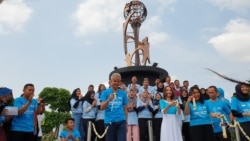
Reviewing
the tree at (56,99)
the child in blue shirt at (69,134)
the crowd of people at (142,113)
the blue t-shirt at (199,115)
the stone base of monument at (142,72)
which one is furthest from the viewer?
the tree at (56,99)

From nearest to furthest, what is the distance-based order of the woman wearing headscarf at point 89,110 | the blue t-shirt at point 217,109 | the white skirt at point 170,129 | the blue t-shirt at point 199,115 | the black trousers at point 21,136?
the black trousers at point 21,136 < the blue t-shirt at point 199,115 < the blue t-shirt at point 217,109 < the white skirt at point 170,129 < the woman wearing headscarf at point 89,110

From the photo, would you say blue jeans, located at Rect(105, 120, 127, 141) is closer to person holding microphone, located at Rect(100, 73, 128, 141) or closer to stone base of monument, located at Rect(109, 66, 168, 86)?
person holding microphone, located at Rect(100, 73, 128, 141)

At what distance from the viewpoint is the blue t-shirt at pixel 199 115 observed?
7771mm

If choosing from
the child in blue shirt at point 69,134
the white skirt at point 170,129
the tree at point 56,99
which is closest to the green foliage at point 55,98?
the tree at point 56,99

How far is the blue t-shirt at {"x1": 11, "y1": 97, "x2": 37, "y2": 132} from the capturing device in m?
6.45

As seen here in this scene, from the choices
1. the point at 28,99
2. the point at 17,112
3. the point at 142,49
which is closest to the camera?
the point at 17,112

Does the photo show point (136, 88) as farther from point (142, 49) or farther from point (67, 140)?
point (142, 49)

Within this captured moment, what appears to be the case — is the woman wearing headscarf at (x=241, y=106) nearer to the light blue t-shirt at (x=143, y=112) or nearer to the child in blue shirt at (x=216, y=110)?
the child in blue shirt at (x=216, y=110)

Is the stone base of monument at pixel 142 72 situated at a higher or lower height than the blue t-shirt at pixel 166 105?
higher

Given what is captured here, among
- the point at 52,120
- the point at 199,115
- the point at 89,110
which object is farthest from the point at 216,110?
the point at 52,120

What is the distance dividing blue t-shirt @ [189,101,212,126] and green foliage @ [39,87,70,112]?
31703 mm

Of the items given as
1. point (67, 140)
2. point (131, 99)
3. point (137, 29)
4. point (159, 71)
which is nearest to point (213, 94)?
point (131, 99)

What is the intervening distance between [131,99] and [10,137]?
13.7 feet

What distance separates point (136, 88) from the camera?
34.9 feet
